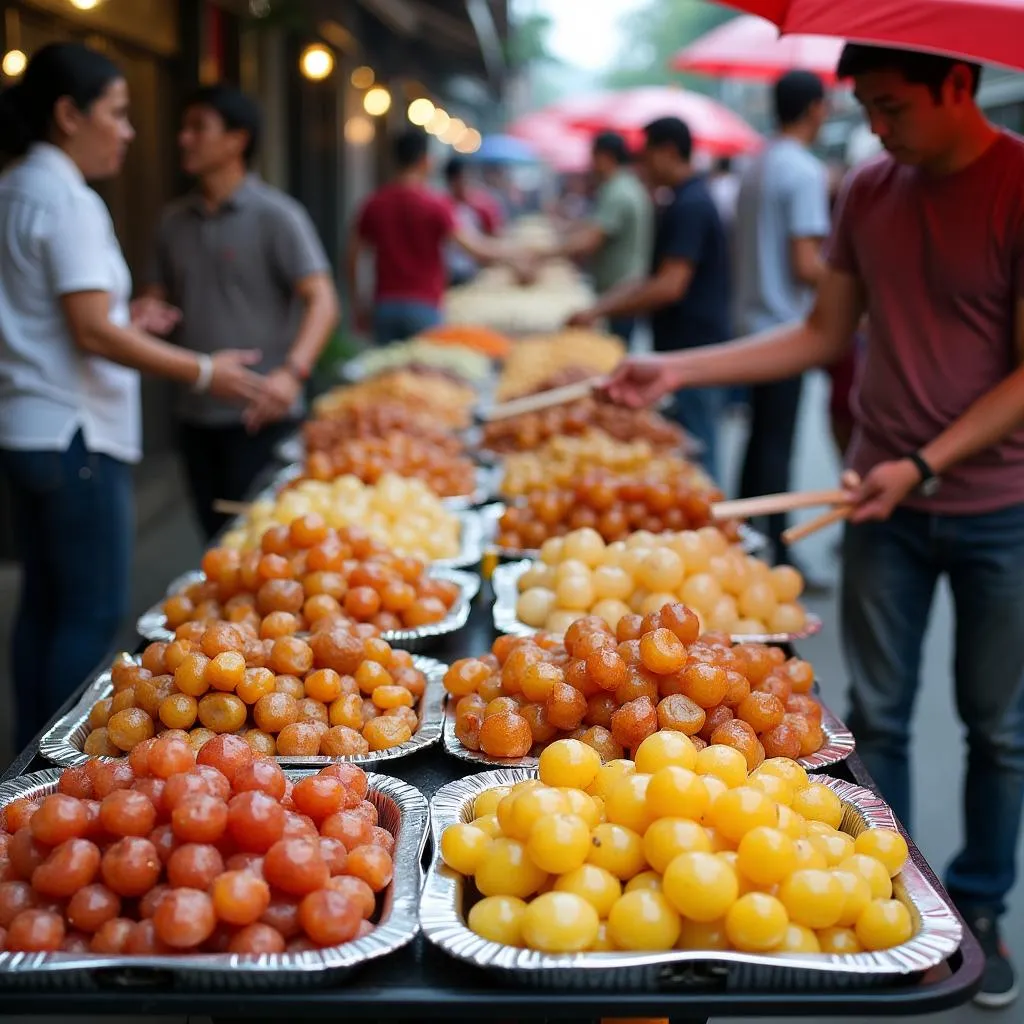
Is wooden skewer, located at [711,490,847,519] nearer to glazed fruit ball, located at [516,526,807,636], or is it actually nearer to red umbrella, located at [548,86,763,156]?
glazed fruit ball, located at [516,526,807,636]

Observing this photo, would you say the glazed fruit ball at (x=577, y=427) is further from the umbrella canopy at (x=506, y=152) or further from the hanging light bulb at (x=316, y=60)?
the umbrella canopy at (x=506, y=152)

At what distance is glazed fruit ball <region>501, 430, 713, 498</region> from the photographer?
3461mm

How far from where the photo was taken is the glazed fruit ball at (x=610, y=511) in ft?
9.61

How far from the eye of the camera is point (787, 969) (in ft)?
4.44

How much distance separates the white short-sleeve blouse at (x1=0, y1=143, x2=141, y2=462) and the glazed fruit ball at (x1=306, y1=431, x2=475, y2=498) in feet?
2.02

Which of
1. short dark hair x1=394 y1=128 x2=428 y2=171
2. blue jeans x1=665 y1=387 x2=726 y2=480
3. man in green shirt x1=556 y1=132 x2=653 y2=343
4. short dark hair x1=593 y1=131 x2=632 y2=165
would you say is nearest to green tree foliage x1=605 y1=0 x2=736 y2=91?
short dark hair x1=593 y1=131 x2=632 y2=165

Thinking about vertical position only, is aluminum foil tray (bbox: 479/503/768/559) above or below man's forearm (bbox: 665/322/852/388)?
below

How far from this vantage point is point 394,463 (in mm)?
3588

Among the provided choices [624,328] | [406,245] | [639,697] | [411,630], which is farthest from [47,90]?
[624,328]

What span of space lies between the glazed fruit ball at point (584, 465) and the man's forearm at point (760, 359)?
1.02 feet

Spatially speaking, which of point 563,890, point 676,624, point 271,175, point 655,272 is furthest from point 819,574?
point 271,175

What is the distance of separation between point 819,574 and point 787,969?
4.92m

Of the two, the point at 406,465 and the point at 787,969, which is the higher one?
the point at 406,465

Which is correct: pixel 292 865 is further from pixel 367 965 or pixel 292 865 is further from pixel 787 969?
pixel 787 969
